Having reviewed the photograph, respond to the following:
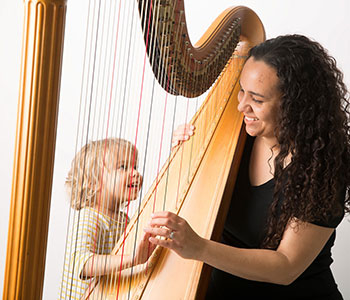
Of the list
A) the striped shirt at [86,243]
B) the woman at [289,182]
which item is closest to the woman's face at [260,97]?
the woman at [289,182]

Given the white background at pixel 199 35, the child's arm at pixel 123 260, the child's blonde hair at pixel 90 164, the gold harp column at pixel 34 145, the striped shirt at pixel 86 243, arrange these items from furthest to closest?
the white background at pixel 199 35 < the striped shirt at pixel 86 243 < the child's arm at pixel 123 260 < the child's blonde hair at pixel 90 164 < the gold harp column at pixel 34 145

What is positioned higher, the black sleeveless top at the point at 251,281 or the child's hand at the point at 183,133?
the child's hand at the point at 183,133

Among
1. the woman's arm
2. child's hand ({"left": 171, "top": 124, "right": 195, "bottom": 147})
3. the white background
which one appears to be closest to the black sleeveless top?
the woman's arm

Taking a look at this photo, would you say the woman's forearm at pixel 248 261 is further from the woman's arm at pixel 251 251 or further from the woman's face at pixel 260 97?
the woman's face at pixel 260 97

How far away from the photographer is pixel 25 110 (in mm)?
681

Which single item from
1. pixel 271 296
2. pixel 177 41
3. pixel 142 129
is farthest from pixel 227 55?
pixel 142 129

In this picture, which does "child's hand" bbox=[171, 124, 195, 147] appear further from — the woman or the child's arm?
the child's arm

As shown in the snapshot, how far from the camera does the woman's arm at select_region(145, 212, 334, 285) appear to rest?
A: 1.23m

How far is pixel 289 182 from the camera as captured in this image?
1.46 meters

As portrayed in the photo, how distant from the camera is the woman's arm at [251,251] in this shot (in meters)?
1.23

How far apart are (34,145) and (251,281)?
42.0 inches

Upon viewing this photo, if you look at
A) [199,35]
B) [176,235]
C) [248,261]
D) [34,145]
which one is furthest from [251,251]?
[199,35]

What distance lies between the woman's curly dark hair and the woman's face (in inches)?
0.8

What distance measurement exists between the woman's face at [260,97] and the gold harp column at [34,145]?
877mm
